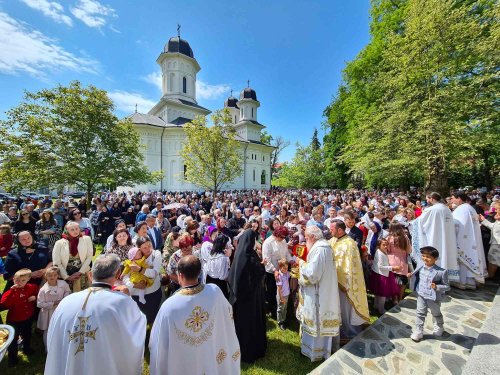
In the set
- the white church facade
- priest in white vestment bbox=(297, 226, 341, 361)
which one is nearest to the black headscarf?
priest in white vestment bbox=(297, 226, 341, 361)

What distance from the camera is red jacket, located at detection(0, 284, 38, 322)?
134 inches

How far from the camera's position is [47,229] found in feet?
19.6

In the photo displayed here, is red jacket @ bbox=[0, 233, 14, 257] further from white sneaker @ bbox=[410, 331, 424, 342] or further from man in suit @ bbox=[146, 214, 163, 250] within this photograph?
white sneaker @ bbox=[410, 331, 424, 342]

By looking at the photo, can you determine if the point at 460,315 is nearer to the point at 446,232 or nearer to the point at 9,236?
the point at 446,232

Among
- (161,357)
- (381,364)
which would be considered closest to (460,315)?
(381,364)

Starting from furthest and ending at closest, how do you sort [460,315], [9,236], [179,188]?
[179,188]
[9,236]
[460,315]

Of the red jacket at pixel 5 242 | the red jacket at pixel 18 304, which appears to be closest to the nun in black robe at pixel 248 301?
the red jacket at pixel 18 304

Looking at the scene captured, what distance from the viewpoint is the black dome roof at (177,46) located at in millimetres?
36812

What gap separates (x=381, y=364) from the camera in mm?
3217

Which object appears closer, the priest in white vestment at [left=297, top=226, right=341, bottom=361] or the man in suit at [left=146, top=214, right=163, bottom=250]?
the priest in white vestment at [left=297, top=226, right=341, bottom=361]

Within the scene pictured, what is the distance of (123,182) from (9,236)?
8692 millimetres

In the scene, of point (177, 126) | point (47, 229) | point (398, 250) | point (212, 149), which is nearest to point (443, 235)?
point (398, 250)

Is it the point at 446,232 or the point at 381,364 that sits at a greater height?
the point at 446,232

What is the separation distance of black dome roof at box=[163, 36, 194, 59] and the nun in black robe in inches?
1647
